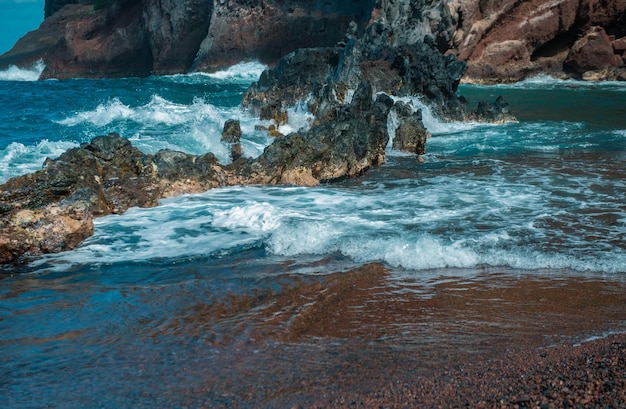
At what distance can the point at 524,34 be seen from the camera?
93.1 ft

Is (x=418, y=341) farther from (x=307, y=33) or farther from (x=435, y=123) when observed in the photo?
(x=307, y=33)

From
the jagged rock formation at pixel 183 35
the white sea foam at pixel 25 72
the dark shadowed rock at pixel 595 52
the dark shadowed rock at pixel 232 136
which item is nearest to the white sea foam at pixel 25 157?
the dark shadowed rock at pixel 232 136

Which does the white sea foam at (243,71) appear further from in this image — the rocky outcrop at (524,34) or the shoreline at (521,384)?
the shoreline at (521,384)

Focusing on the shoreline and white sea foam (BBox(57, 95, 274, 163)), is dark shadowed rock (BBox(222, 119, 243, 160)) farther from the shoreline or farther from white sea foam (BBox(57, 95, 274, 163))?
the shoreline

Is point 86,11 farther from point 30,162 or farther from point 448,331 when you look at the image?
point 448,331

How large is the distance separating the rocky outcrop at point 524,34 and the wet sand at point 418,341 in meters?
25.8

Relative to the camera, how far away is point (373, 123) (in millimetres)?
10000

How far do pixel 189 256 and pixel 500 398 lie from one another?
328 cm

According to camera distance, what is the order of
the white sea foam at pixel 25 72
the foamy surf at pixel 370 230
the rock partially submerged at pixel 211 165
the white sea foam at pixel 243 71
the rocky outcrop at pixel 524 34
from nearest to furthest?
the foamy surf at pixel 370 230 < the rock partially submerged at pixel 211 165 < the rocky outcrop at pixel 524 34 < the white sea foam at pixel 243 71 < the white sea foam at pixel 25 72

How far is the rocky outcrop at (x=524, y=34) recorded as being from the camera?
88.8 ft

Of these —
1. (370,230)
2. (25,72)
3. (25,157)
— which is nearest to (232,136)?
(25,157)

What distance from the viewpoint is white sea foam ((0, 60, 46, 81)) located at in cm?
4745

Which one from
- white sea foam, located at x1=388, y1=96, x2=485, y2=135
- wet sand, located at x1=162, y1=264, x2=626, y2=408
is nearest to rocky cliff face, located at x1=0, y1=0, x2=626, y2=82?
white sea foam, located at x1=388, y1=96, x2=485, y2=135

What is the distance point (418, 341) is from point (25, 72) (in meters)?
51.4
